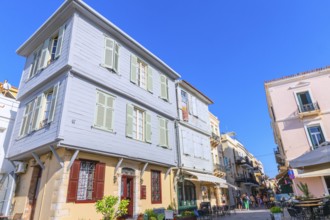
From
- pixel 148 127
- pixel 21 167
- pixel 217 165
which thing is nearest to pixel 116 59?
pixel 148 127

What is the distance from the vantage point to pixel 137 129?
12484 millimetres

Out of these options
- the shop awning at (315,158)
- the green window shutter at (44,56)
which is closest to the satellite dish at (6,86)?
the green window shutter at (44,56)

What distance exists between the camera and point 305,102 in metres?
18.2

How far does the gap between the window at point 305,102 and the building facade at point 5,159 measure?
20143mm

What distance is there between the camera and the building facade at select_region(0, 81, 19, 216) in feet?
35.7

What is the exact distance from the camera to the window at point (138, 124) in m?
11.8

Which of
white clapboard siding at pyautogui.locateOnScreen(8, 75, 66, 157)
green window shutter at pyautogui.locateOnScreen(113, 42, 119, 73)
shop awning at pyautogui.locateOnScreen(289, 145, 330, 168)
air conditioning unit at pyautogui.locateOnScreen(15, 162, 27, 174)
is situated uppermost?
green window shutter at pyautogui.locateOnScreen(113, 42, 119, 73)

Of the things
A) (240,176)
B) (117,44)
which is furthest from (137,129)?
(240,176)

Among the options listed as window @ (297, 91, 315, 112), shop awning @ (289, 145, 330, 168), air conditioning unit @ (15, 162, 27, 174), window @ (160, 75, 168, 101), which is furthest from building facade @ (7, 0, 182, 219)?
Answer: window @ (297, 91, 315, 112)

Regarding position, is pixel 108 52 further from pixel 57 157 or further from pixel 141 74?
pixel 57 157

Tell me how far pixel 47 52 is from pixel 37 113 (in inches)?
133

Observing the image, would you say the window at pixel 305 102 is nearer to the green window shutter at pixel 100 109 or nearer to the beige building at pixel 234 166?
the beige building at pixel 234 166

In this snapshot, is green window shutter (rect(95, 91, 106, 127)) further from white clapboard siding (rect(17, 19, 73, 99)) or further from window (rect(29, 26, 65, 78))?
window (rect(29, 26, 65, 78))

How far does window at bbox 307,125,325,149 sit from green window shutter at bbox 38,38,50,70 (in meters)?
18.6
